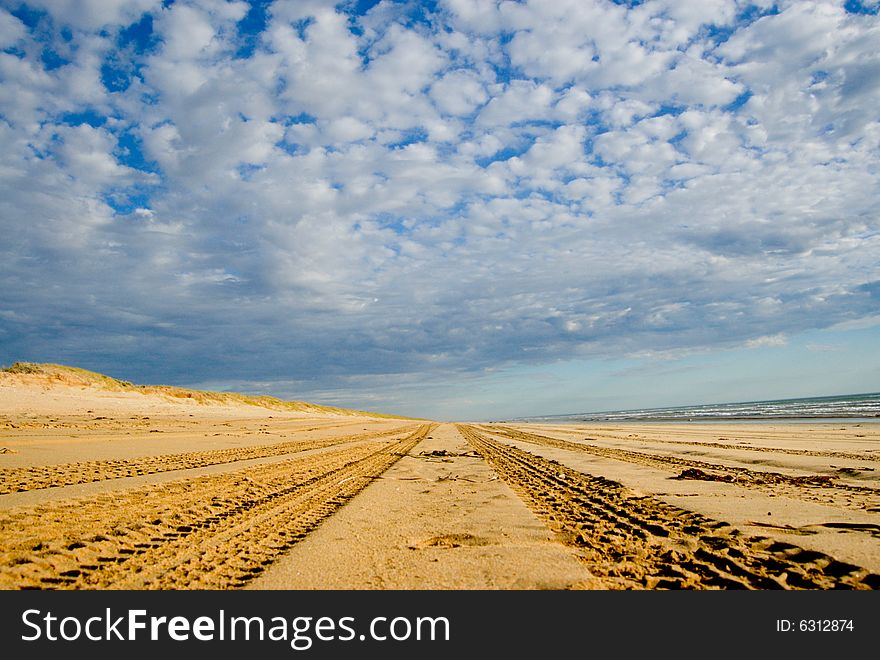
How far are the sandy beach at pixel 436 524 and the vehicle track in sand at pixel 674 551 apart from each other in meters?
0.02

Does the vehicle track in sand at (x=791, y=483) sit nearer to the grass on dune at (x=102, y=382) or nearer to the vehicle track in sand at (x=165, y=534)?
the vehicle track in sand at (x=165, y=534)

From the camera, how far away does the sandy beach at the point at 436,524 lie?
12.8ft

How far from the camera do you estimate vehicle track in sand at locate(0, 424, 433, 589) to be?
153 inches

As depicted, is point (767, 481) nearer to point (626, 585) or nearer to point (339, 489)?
point (626, 585)

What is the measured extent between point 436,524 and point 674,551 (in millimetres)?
2697

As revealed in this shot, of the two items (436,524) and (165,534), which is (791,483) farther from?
(165,534)

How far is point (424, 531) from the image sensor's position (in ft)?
18.0

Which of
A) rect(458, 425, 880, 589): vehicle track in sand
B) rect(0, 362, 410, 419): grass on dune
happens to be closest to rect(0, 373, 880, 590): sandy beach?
rect(458, 425, 880, 589): vehicle track in sand

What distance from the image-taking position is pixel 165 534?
512cm

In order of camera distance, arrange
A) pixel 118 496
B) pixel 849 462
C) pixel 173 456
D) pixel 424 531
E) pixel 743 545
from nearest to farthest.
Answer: pixel 743 545, pixel 424 531, pixel 118 496, pixel 849 462, pixel 173 456

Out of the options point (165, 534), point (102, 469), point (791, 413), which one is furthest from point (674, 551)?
point (791, 413)

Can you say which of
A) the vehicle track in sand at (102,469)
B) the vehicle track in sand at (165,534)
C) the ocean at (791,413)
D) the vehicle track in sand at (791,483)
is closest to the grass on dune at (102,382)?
the vehicle track in sand at (102,469)
